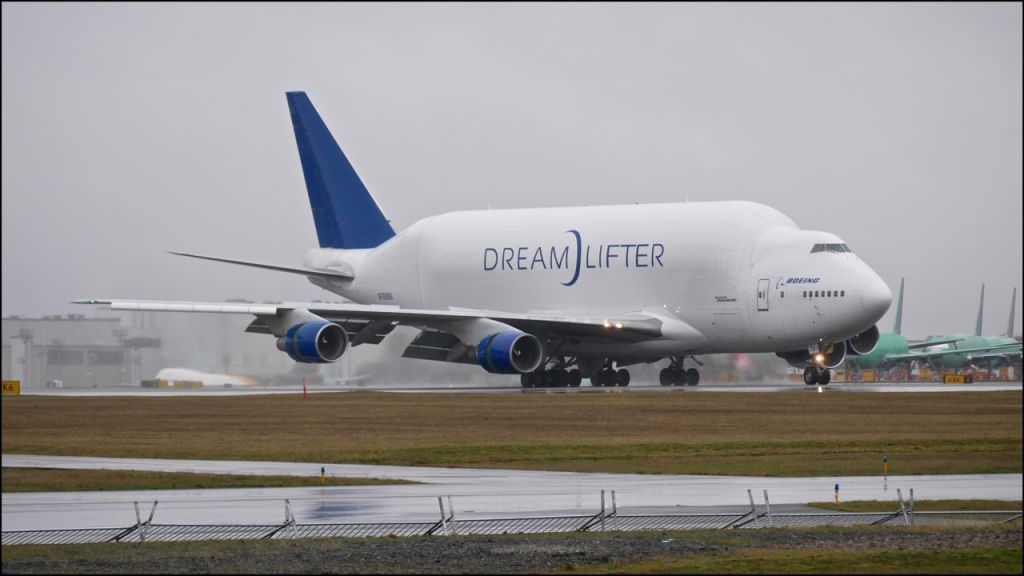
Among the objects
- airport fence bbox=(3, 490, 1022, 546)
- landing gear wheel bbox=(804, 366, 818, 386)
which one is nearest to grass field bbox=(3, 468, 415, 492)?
airport fence bbox=(3, 490, 1022, 546)

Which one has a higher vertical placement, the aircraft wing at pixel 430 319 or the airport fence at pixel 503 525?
the aircraft wing at pixel 430 319

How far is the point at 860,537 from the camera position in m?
19.2

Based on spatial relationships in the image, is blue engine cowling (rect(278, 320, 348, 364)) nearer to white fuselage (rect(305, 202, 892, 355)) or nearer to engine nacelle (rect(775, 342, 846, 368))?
white fuselage (rect(305, 202, 892, 355))

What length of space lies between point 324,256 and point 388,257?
441cm

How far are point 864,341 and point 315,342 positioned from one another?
19.9 metres

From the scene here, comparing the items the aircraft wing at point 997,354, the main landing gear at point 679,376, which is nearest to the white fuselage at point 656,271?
the main landing gear at point 679,376

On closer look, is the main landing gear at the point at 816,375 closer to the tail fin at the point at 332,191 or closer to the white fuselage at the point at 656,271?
the white fuselage at the point at 656,271

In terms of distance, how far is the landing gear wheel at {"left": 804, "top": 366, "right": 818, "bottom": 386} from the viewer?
52.7m

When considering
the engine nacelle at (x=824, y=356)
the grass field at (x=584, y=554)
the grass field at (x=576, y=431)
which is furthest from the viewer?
the engine nacelle at (x=824, y=356)

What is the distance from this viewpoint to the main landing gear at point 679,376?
188ft

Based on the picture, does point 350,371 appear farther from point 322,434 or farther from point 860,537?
point 860,537

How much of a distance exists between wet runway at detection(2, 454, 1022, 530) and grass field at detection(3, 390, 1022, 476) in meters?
1.06

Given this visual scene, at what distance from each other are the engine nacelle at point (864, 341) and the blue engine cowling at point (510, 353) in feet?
37.6

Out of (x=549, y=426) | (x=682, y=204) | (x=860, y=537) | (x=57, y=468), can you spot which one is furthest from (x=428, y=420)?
(x=860, y=537)
